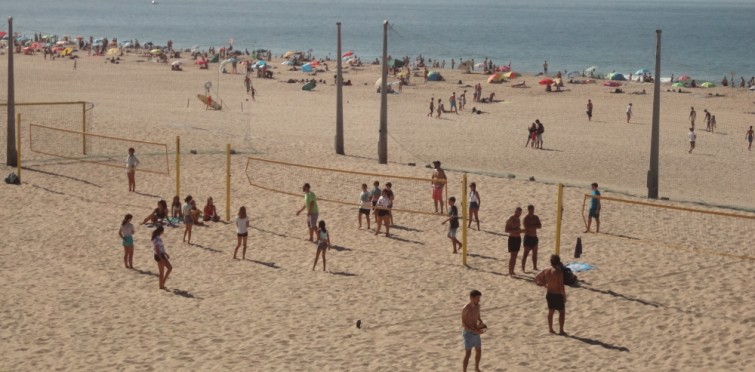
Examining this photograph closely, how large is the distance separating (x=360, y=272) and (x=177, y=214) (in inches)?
203

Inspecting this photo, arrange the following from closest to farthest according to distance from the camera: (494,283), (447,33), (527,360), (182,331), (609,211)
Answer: (527,360)
(182,331)
(494,283)
(609,211)
(447,33)

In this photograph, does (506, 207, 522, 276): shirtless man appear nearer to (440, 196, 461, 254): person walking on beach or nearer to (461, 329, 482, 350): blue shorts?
(440, 196, 461, 254): person walking on beach

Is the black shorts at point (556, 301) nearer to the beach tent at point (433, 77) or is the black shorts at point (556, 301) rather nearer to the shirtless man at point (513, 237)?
the shirtless man at point (513, 237)

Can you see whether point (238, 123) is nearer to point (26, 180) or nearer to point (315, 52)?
point (26, 180)

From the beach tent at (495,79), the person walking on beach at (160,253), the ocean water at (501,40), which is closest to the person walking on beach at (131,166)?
the person walking on beach at (160,253)

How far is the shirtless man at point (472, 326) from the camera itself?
11.9 meters

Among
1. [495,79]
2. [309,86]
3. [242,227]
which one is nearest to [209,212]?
[242,227]

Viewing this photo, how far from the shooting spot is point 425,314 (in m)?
14.8

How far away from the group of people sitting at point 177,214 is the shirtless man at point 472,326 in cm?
878

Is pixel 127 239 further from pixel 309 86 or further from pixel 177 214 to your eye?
pixel 309 86

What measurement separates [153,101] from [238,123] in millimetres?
9901

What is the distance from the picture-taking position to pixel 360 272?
56.0ft

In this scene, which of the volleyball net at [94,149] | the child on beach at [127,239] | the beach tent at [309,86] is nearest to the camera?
the child on beach at [127,239]

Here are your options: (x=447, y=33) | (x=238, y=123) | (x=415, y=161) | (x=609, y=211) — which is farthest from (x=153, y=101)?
(x=447, y=33)
